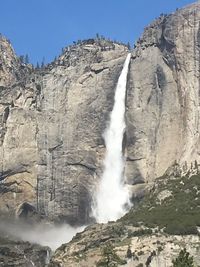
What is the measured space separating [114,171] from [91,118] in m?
7.92

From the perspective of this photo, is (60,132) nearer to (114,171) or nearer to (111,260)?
(114,171)

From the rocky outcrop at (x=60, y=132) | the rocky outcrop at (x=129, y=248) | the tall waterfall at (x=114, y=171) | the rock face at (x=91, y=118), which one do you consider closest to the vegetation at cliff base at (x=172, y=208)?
the rocky outcrop at (x=129, y=248)

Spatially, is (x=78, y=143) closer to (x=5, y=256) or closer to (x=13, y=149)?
(x=13, y=149)

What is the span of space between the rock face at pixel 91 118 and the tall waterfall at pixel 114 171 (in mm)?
1008

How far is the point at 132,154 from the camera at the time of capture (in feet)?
344

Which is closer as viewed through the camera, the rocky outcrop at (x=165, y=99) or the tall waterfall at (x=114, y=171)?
the rocky outcrop at (x=165, y=99)

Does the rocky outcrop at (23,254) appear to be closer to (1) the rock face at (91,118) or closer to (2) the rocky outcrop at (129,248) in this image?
(1) the rock face at (91,118)

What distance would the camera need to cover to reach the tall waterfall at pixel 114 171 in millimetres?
106188

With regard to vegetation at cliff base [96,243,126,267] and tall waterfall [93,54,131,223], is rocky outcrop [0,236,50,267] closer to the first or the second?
tall waterfall [93,54,131,223]

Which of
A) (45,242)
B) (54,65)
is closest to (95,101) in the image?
(54,65)

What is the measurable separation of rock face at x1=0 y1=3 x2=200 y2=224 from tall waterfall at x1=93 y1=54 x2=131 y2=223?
101 centimetres

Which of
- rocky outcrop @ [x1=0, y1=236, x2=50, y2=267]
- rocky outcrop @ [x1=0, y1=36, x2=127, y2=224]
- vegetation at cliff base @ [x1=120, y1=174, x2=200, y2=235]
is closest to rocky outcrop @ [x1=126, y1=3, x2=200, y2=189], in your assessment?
rocky outcrop @ [x1=0, y1=36, x2=127, y2=224]

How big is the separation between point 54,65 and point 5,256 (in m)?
31.5

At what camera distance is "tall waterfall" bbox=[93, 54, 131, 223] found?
106m
